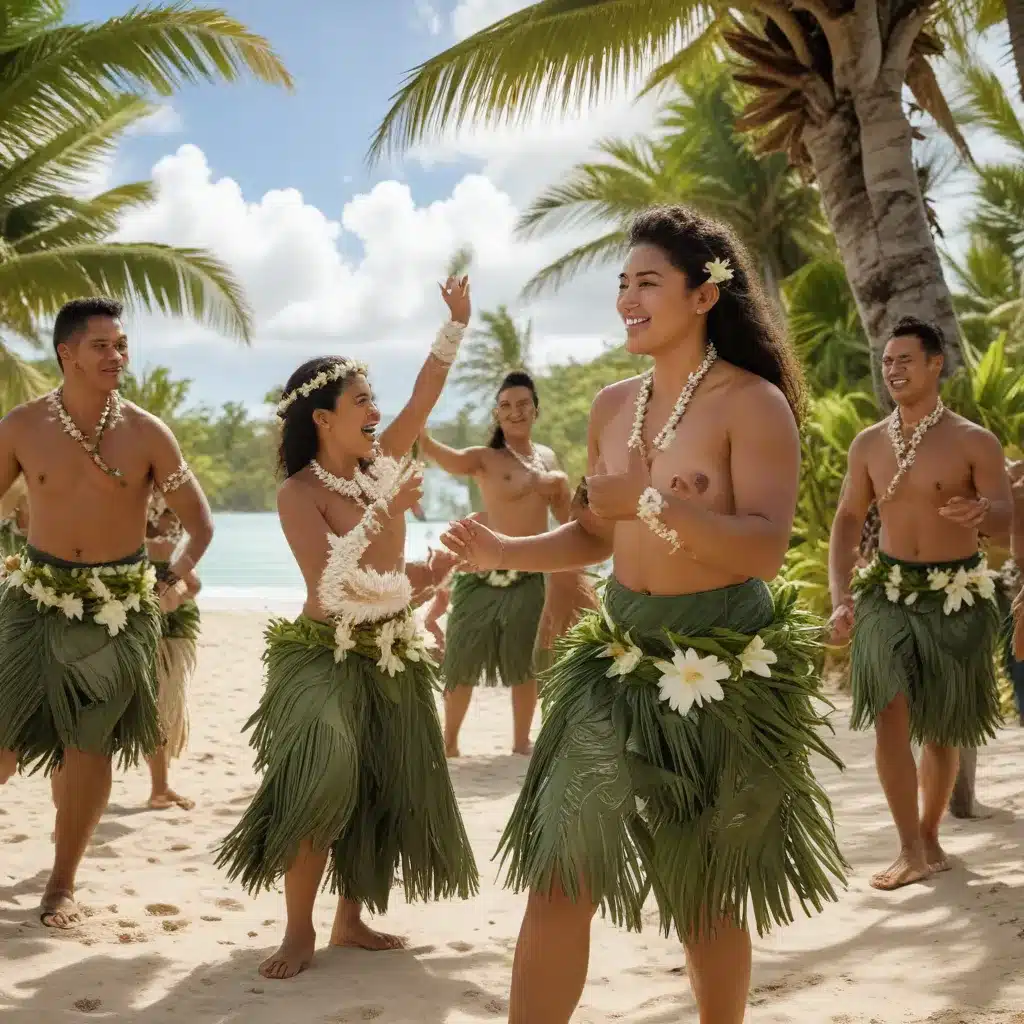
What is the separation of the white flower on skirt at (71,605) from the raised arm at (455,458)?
2528 millimetres

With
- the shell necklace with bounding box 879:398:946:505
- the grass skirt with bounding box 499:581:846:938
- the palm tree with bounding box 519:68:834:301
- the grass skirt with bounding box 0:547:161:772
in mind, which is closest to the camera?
the grass skirt with bounding box 499:581:846:938

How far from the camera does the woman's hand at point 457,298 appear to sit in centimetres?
346

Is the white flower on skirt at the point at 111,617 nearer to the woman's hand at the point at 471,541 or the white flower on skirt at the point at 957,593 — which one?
the woman's hand at the point at 471,541

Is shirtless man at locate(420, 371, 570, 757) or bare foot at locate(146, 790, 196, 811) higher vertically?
shirtless man at locate(420, 371, 570, 757)

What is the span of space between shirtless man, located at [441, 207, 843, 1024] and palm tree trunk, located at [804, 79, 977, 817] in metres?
3.84

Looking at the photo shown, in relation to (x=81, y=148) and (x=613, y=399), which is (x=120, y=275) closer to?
(x=81, y=148)

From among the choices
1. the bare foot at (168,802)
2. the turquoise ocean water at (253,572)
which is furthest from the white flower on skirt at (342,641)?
the turquoise ocean water at (253,572)

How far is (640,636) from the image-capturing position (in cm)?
236

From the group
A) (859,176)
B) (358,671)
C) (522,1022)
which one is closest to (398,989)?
(358,671)

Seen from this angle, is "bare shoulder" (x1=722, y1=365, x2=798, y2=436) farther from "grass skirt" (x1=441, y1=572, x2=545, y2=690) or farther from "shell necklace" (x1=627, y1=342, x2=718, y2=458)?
"grass skirt" (x1=441, y1=572, x2=545, y2=690)

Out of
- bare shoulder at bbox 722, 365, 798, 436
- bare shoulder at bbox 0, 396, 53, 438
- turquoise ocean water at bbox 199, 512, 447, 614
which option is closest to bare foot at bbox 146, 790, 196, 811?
bare shoulder at bbox 0, 396, 53, 438

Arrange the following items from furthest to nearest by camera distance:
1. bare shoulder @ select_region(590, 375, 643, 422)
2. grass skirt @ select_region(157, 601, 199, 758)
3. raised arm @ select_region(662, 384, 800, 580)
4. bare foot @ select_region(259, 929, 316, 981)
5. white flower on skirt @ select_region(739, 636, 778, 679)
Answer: grass skirt @ select_region(157, 601, 199, 758) < bare foot @ select_region(259, 929, 316, 981) < bare shoulder @ select_region(590, 375, 643, 422) < white flower on skirt @ select_region(739, 636, 778, 679) < raised arm @ select_region(662, 384, 800, 580)

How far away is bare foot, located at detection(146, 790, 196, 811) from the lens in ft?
17.1

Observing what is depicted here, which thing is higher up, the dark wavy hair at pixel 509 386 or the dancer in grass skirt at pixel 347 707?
the dark wavy hair at pixel 509 386
